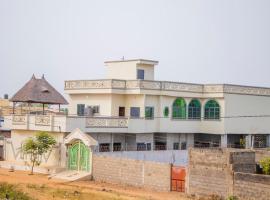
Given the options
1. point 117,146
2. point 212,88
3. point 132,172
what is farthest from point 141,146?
point 132,172

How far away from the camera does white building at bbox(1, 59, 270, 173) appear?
1390 inches

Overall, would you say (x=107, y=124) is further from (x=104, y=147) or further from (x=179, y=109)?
(x=179, y=109)

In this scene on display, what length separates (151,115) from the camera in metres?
38.2

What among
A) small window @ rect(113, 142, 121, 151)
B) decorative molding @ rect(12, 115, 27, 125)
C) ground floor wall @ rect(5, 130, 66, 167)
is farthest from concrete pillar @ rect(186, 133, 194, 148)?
decorative molding @ rect(12, 115, 27, 125)

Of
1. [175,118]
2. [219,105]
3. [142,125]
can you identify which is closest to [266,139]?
[219,105]

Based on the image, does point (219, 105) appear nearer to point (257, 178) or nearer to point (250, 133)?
point (250, 133)

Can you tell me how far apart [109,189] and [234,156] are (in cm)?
674

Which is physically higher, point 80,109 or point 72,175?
point 80,109

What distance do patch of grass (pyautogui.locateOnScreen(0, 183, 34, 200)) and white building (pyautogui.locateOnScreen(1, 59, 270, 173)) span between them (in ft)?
21.9

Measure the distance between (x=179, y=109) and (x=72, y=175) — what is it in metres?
12.2

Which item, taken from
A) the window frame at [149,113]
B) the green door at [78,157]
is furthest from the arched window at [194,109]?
the green door at [78,157]

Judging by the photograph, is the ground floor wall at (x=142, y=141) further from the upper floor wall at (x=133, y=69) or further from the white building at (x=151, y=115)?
the upper floor wall at (x=133, y=69)

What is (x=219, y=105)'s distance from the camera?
131ft

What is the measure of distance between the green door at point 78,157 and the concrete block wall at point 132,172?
0.93 m
